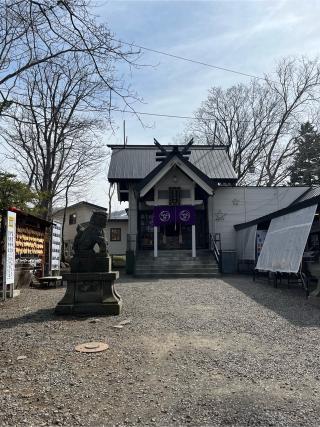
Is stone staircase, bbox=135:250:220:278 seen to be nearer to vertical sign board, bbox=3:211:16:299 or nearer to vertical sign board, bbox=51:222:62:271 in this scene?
vertical sign board, bbox=51:222:62:271

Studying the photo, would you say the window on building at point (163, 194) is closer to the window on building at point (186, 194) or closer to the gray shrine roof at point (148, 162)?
the window on building at point (186, 194)

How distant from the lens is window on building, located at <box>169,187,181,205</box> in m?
20.7

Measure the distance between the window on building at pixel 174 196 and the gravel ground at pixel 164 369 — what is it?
12447 mm

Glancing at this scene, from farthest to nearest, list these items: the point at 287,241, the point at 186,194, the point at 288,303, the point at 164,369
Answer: the point at 186,194, the point at 287,241, the point at 288,303, the point at 164,369

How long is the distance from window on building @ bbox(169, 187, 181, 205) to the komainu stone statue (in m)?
12.2

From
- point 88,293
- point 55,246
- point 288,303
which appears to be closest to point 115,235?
point 55,246

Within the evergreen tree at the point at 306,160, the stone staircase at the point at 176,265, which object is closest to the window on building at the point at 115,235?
the evergreen tree at the point at 306,160

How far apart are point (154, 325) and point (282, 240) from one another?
713 centimetres

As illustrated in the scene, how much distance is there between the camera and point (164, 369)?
186 inches

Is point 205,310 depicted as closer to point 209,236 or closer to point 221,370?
point 221,370

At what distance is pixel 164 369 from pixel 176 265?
45.0ft

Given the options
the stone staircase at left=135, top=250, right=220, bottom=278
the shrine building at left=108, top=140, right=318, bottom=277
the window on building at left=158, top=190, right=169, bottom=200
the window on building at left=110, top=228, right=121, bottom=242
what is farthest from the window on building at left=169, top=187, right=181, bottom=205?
the window on building at left=110, top=228, right=121, bottom=242

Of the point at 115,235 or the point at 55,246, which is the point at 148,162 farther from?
the point at 115,235

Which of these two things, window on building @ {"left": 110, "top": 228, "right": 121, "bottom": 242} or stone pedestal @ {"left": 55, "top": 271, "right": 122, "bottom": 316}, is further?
window on building @ {"left": 110, "top": 228, "right": 121, "bottom": 242}
